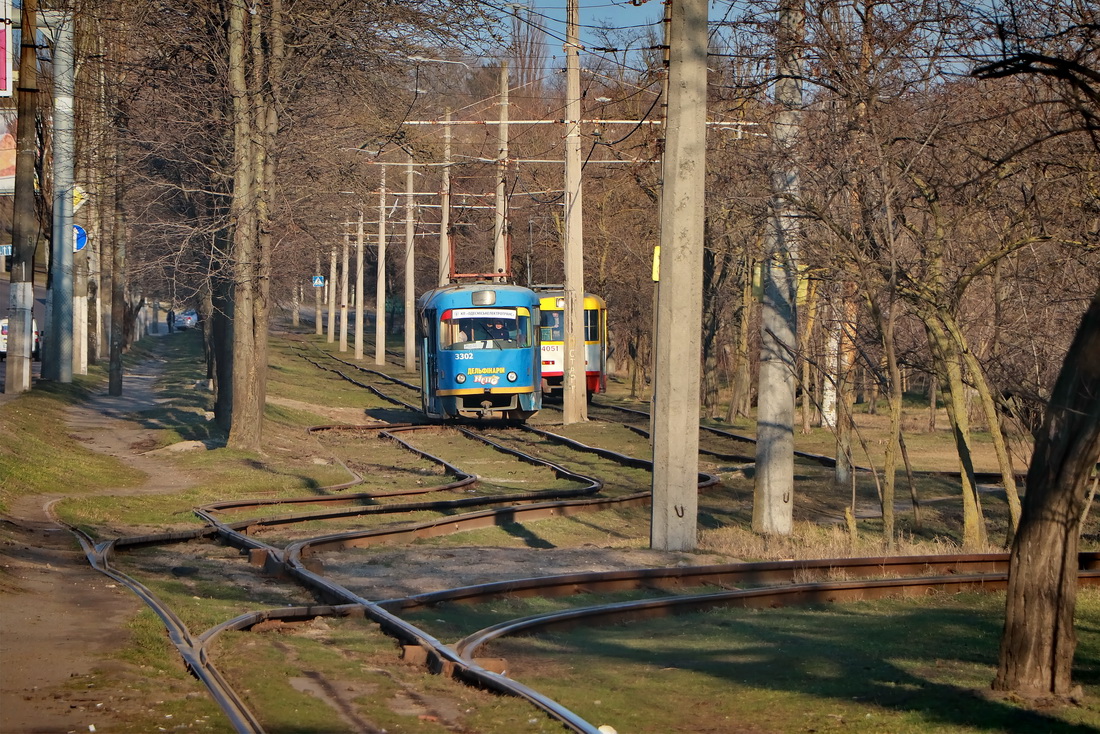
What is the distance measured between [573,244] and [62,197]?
12574 mm

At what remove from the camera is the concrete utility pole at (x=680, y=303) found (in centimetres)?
1265

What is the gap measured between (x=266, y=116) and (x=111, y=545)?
11102 mm

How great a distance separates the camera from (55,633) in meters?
7.60

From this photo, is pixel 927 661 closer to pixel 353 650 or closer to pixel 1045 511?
pixel 1045 511

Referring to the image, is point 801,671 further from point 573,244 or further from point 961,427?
point 573,244

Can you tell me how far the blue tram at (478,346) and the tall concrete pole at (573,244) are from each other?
36.4 inches

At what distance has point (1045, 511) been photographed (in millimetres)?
6848

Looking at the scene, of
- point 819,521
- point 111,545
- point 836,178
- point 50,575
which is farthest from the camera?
point 819,521

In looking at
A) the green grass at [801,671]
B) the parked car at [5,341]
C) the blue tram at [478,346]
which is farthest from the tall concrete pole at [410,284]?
the green grass at [801,671]

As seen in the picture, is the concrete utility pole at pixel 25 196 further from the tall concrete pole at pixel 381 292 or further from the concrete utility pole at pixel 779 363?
the tall concrete pole at pixel 381 292

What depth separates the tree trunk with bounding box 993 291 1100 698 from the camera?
670 centimetres

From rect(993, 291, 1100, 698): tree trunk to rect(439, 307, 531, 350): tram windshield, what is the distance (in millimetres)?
21877

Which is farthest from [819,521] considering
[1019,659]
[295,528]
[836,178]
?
[1019,659]

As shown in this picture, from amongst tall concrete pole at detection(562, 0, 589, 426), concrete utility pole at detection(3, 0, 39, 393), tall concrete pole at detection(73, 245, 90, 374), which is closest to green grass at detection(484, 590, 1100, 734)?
tall concrete pole at detection(562, 0, 589, 426)
